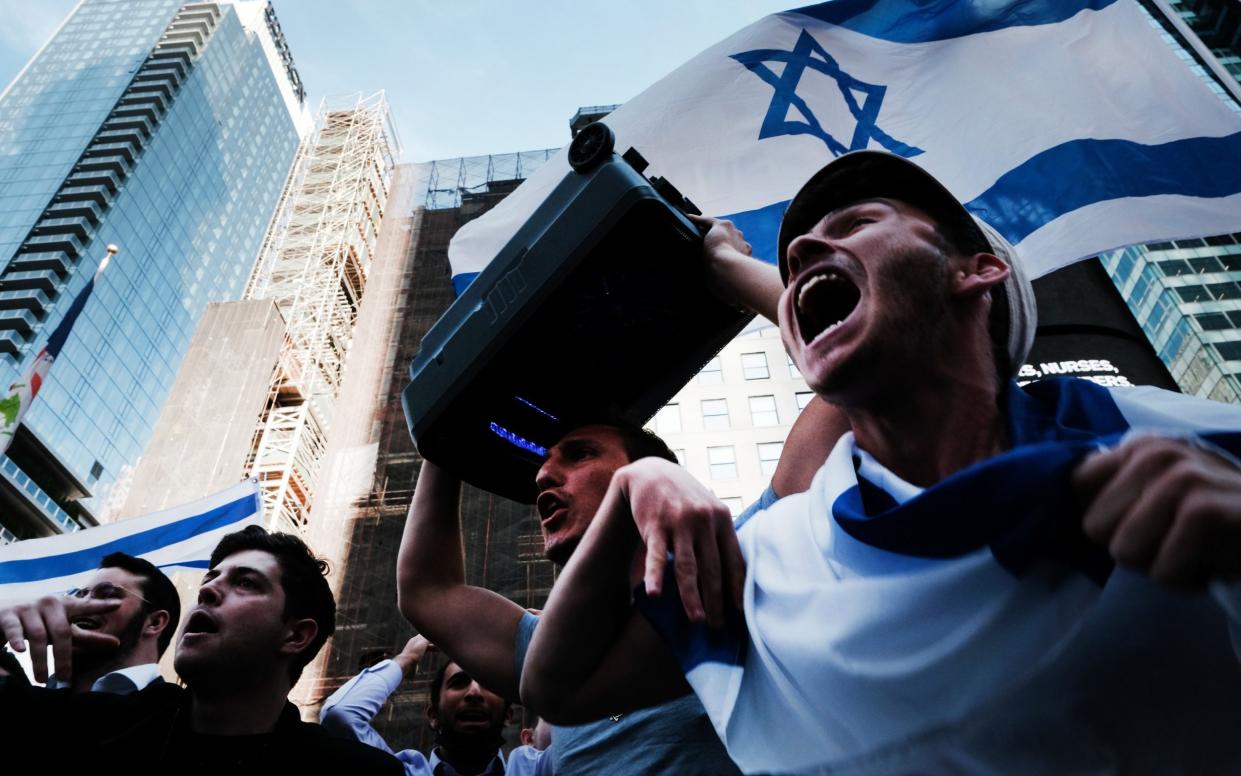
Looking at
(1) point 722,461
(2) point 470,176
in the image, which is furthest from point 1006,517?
(2) point 470,176

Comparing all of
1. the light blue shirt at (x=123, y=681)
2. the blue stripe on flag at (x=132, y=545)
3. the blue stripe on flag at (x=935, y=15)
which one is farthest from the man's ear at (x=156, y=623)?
the blue stripe on flag at (x=935, y=15)

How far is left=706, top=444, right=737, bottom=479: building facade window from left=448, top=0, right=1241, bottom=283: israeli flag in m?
18.0

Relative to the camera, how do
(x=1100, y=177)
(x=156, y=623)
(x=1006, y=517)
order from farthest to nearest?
(x=1100, y=177) → (x=156, y=623) → (x=1006, y=517)

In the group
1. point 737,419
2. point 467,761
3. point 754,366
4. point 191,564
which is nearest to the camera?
point 467,761

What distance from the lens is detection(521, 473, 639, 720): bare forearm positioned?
1096mm

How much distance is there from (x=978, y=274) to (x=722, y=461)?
20.6 metres

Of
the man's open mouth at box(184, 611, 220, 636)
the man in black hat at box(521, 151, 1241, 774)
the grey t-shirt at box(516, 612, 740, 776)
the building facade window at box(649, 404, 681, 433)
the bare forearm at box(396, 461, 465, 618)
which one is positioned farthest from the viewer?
the building facade window at box(649, 404, 681, 433)

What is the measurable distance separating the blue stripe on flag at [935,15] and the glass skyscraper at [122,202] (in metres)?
43.2

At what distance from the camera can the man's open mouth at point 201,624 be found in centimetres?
213

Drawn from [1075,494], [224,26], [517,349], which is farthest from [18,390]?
[224,26]

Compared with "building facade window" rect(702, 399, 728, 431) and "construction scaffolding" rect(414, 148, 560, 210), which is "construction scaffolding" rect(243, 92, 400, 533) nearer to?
"construction scaffolding" rect(414, 148, 560, 210)

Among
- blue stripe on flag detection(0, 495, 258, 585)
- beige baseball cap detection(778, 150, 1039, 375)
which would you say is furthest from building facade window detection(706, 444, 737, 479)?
beige baseball cap detection(778, 150, 1039, 375)

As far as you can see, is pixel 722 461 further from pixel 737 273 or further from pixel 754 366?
pixel 737 273

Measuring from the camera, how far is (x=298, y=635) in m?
2.32
